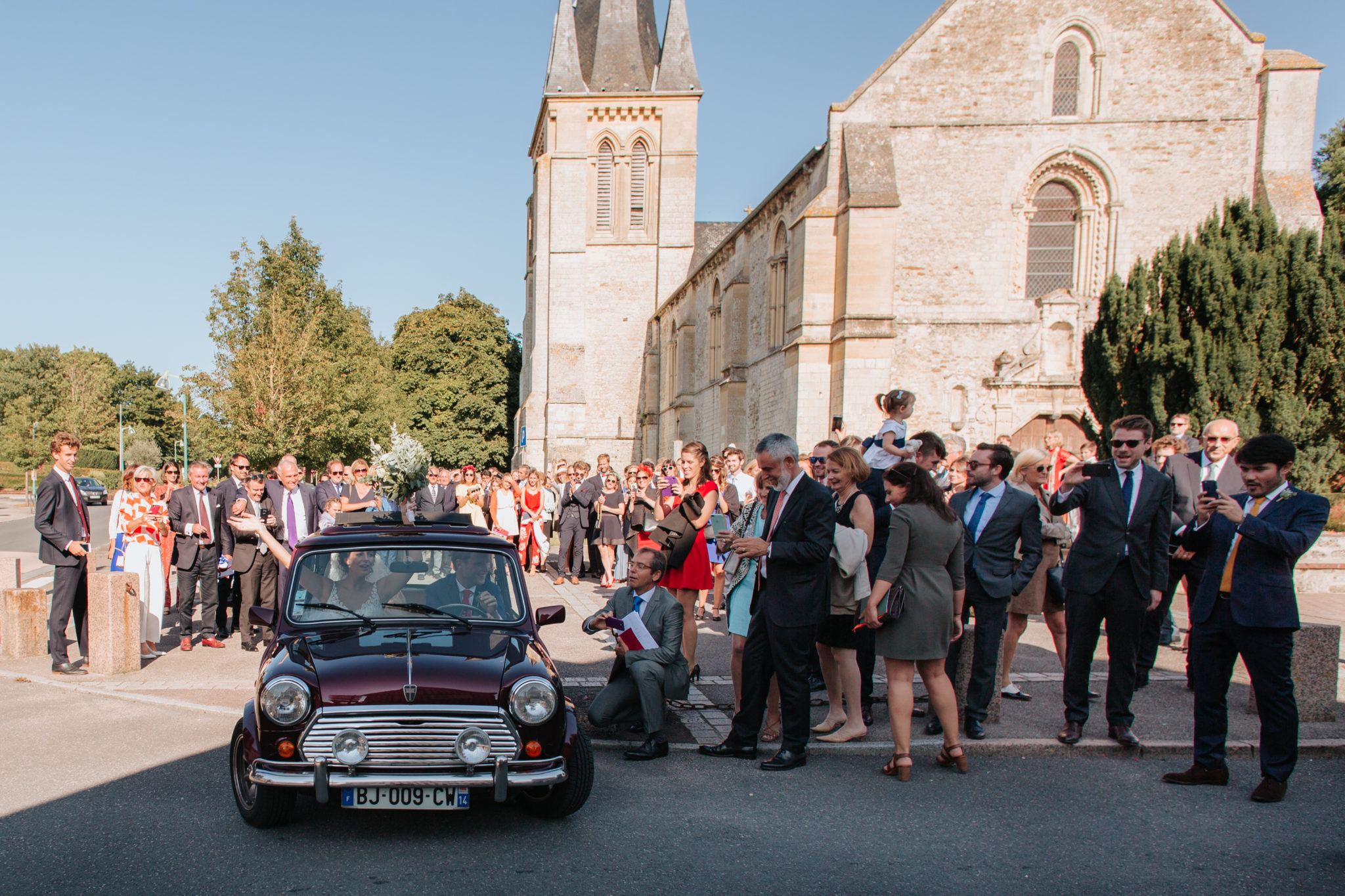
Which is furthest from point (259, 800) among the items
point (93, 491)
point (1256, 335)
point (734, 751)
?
point (93, 491)

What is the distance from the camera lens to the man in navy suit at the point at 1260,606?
4.88 metres

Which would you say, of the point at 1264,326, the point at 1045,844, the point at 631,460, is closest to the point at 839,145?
the point at 1264,326

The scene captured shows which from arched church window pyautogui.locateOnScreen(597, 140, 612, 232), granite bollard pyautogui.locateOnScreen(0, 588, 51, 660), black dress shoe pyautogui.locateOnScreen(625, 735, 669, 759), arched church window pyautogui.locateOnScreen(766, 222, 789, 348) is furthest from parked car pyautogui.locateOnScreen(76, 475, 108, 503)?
black dress shoe pyautogui.locateOnScreen(625, 735, 669, 759)

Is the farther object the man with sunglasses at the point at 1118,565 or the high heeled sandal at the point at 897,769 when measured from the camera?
the man with sunglasses at the point at 1118,565

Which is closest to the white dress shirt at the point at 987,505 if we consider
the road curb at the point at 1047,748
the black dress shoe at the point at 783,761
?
the road curb at the point at 1047,748

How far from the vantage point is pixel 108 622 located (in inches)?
300

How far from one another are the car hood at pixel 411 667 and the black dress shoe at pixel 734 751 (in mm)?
1767

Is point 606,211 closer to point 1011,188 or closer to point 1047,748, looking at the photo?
point 1011,188

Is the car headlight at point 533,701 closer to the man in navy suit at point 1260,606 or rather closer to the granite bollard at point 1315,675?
the man in navy suit at point 1260,606

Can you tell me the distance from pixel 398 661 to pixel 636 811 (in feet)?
4.95

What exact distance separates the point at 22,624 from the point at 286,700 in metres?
6.09

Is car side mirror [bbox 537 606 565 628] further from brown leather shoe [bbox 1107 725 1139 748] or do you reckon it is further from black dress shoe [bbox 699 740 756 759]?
brown leather shoe [bbox 1107 725 1139 748]

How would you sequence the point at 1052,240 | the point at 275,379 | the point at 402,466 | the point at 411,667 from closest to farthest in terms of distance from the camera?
the point at 411,667, the point at 1052,240, the point at 275,379, the point at 402,466

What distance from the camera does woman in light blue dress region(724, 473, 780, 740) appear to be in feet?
19.9
